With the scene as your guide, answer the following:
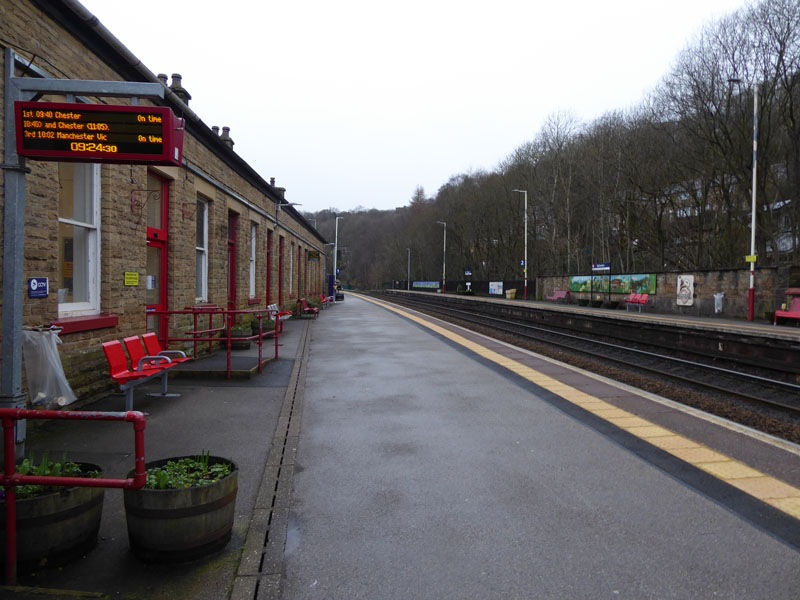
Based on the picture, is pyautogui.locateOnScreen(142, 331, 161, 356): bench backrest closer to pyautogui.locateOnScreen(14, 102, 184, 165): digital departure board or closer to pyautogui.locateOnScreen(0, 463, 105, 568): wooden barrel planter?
pyautogui.locateOnScreen(14, 102, 184, 165): digital departure board

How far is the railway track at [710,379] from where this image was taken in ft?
25.4

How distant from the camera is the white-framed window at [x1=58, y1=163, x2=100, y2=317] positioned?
21.9 ft

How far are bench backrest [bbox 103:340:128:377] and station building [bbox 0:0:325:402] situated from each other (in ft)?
2.17

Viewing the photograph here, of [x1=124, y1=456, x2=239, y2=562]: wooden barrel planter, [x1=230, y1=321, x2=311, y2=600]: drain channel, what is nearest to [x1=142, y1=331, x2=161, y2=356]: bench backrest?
[x1=230, y1=321, x2=311, y2=600]: drain channel

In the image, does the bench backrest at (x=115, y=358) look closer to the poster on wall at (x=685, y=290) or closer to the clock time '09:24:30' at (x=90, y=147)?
the clock time '09:24:30' at (x=90, y=147)

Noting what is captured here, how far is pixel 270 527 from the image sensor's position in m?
3.54

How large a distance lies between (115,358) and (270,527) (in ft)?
11.7

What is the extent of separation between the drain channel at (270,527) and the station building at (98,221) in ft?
6.98

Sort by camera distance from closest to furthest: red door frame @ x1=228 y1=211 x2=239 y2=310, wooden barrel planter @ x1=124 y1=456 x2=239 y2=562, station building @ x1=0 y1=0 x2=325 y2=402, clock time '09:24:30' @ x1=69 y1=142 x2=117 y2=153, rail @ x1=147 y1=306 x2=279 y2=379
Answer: wooden barrel planter @ x1=124 y1=456 x2=239 y2=562 < clock time '09:24:30' @ x1=69 y1=142 x2=117 y2=153 < station building @ x1=0 y1=0 x2=325 y2=402 < rail @ x1=147 y1=306 x2=279 y2=379 < red door frame @ x1=228 y1=211 x2=239 y2=310

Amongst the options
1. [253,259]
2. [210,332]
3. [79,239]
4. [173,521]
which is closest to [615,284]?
[253,259]

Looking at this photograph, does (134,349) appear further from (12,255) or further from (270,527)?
(270,527)

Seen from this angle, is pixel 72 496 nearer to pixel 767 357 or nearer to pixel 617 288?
pixel 767 357

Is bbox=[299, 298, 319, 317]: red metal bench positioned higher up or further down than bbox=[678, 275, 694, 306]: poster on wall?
further down

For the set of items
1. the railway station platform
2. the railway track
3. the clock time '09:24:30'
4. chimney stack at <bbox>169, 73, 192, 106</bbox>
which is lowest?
the railway track
